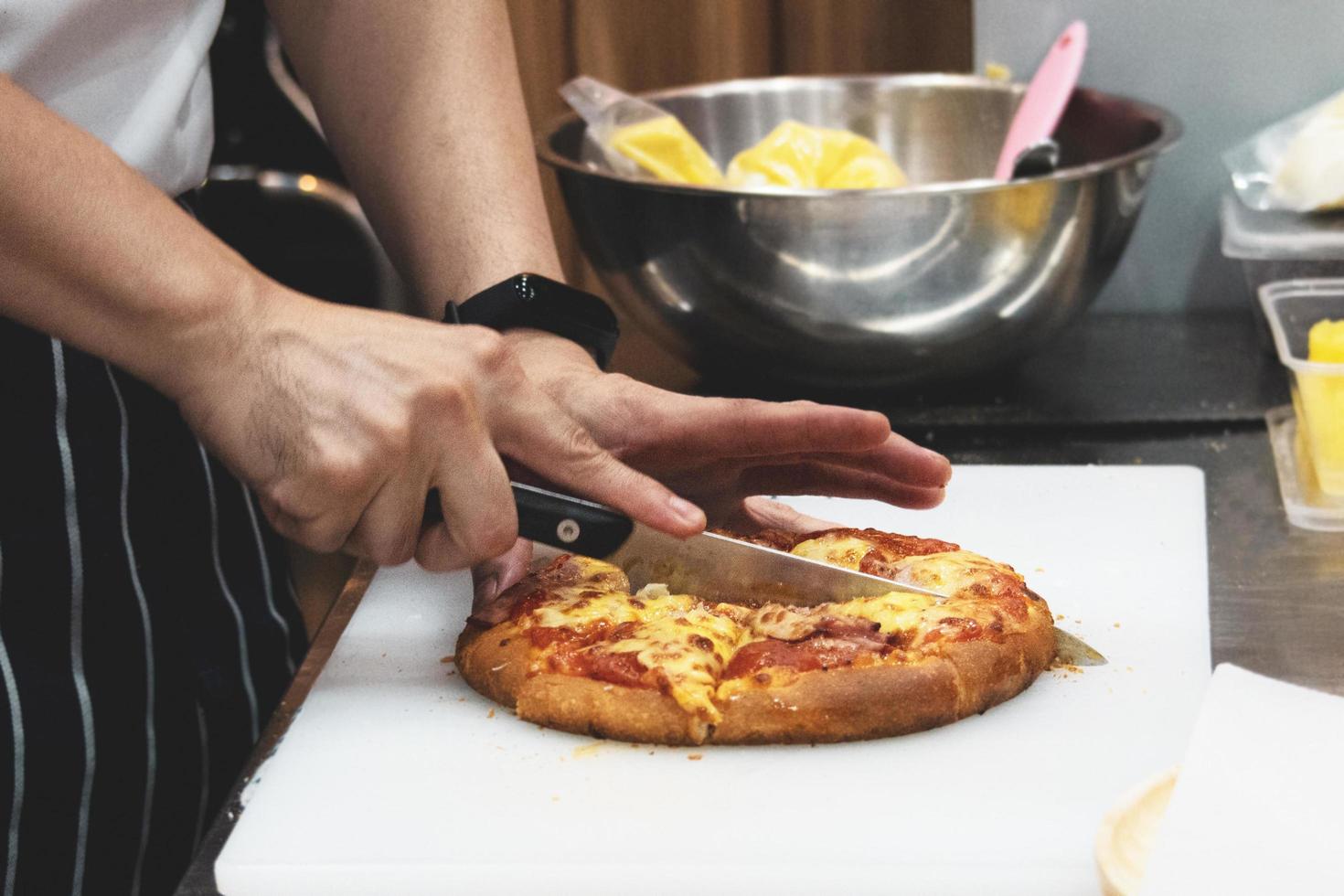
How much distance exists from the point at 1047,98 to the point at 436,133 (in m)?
0.72

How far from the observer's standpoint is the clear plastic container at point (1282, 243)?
1521 millimetres

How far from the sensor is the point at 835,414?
1.10 metres

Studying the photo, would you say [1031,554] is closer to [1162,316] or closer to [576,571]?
[576,571]

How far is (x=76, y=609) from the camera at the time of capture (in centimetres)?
113

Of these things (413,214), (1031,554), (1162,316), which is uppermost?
(413,214)

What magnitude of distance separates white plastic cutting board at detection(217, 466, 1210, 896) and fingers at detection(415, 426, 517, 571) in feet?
0.34

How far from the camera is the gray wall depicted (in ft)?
6.05

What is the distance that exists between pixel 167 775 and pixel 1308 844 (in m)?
0.88

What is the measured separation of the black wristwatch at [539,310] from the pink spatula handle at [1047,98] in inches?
22.6

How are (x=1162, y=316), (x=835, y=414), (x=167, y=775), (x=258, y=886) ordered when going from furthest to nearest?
1. (x=1162, y=316)
2. (x=167, y=775)
3. (x=835, y=414)
4. (x=258, y=886)

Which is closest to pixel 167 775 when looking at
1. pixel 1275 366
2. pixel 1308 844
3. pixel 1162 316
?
pixel 1308 844

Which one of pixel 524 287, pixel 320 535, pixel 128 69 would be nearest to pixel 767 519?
pixel 524 287

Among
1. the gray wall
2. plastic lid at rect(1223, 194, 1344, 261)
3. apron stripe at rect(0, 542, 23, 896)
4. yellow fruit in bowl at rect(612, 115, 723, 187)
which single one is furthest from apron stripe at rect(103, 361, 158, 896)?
the gray wall

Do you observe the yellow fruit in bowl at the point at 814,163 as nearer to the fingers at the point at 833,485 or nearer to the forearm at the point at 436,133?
the forearm at the point at 436,133
